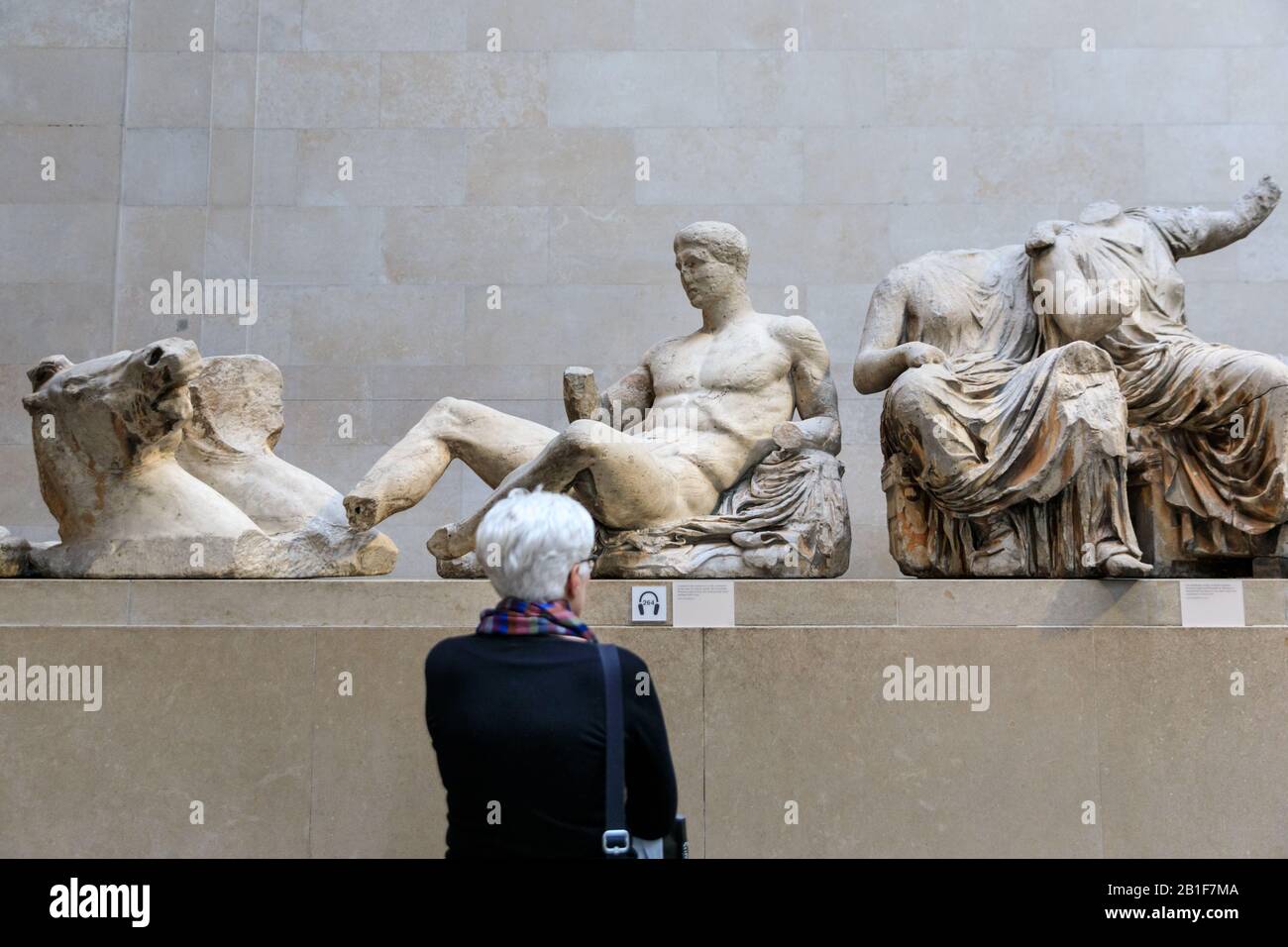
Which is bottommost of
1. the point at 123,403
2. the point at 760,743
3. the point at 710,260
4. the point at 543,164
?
the point at 760,743

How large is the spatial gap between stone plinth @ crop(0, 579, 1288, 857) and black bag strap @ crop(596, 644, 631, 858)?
109 inches

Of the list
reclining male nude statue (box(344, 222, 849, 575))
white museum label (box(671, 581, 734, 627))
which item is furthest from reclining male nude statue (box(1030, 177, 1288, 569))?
white museum label (box(671, 581, 734, 627))

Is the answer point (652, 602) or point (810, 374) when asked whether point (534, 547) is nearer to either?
point (652, 602)

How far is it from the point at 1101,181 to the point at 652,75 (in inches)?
129

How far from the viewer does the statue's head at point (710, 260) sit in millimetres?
7273

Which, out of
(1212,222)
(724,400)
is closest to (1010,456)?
(724,400)

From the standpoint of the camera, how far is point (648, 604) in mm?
6086

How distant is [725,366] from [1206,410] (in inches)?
87.8

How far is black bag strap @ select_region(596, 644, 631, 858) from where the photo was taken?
2.96 m

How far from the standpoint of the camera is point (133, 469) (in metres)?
6.52

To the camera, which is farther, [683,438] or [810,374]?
[810,374]

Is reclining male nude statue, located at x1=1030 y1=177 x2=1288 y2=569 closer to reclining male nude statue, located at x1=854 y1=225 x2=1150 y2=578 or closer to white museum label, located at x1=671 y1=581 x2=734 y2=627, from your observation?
reclining male nude statue, located at x1=854 y1=225 x2=1150 y2=578

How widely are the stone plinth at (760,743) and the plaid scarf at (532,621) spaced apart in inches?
106

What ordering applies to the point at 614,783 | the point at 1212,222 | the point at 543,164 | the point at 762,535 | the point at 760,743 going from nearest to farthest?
the point at 614,783
the point at 760,743
the point at 762,535
the point at 1212,222
the point at 543,164
